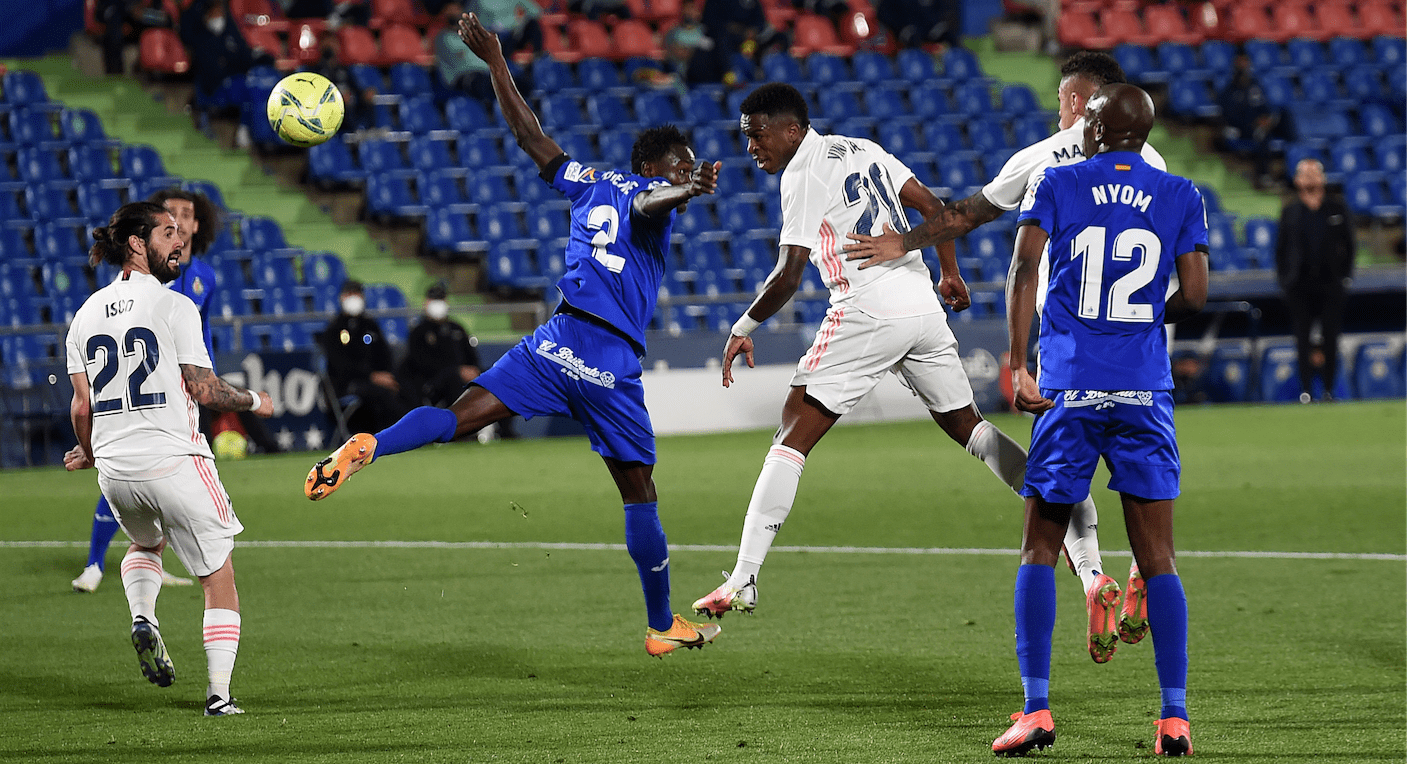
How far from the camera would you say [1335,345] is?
18328mm

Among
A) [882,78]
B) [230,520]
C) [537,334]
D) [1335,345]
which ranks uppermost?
[882,78]

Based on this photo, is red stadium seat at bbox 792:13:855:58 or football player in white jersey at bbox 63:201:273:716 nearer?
football player in white jersey at bbox 63:201:273:716

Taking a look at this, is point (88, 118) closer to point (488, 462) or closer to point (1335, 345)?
point (488, 462)

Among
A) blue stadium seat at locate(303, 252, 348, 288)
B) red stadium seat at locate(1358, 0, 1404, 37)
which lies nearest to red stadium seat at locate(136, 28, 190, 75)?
blue stadium seat at locate(303, 252, 348, 288)

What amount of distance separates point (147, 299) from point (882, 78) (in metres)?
20.2

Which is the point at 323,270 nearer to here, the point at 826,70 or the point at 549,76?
the point at 549,76

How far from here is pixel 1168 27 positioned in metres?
26.8

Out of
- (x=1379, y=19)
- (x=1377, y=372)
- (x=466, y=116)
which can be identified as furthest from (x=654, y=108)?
(x=1379, y=19)

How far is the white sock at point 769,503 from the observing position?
19.8ft

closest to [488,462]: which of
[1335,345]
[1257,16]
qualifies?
[1335,345]

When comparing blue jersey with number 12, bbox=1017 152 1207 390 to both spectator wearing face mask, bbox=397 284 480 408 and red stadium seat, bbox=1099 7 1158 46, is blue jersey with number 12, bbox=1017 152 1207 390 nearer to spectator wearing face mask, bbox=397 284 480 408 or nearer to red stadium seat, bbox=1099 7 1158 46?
spectator wearing face mask, bbox=397 284 480 408

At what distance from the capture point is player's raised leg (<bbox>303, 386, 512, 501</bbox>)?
585cm

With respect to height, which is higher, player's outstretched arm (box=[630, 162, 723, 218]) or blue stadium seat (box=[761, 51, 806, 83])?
blue stadium seat (box=[761, 51, 806, 83])

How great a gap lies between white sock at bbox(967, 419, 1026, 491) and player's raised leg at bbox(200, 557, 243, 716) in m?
2.89
